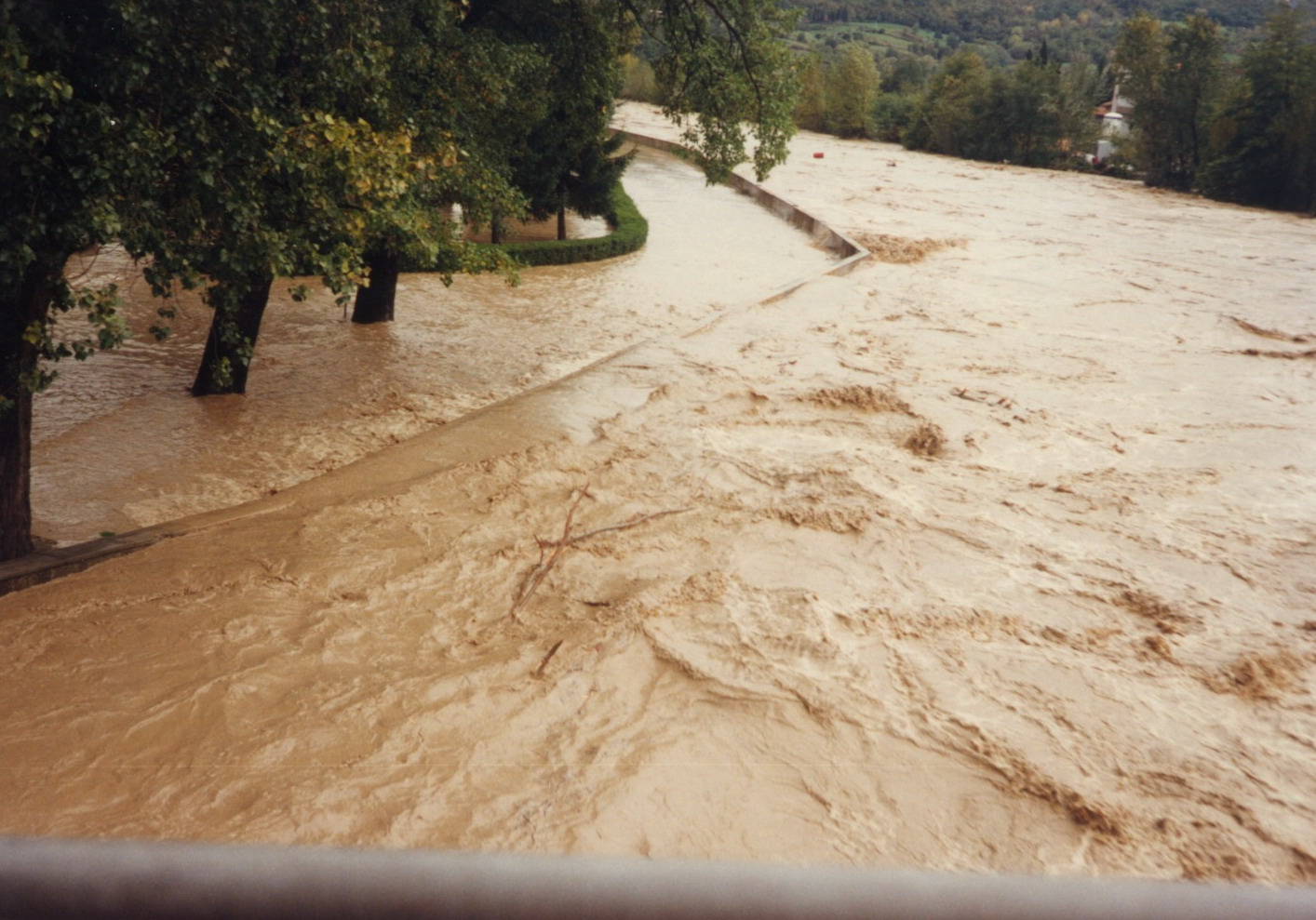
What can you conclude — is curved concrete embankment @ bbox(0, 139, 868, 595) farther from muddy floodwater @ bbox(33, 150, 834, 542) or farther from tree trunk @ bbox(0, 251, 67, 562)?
muddy floodwater @ bbox(33, 150, 834, 542)

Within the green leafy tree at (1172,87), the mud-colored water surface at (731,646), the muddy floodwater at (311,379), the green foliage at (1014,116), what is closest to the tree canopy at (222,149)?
the muddy floodwater at (311,379)

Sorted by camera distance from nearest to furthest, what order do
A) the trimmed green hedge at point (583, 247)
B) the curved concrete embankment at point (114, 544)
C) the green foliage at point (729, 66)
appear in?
the curved concrete embankment at point (114, 544)
the green foliage at point (729, 66)
the trimmed green hedge at point (583, 247)

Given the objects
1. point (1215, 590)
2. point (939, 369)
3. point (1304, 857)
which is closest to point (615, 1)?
point (939, 369)

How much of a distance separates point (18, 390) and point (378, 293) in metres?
7.70

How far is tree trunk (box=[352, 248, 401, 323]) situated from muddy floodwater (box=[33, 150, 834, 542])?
0.77 feet

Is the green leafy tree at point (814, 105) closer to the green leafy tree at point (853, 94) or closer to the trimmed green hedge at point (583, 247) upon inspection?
the green leafy tree at point (853, 94)

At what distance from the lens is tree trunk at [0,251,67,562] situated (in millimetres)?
5285

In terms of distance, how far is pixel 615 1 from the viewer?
11.1m

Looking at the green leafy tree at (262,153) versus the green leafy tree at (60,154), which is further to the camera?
the green leafy tree at (262,153)

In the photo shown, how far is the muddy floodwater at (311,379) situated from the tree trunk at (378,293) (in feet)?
0.77

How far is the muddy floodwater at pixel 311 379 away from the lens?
25.8ft

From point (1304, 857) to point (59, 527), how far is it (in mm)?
7864

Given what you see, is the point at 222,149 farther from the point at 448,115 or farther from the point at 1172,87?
the point at 1172,87

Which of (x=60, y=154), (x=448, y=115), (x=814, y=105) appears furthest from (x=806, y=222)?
(x=814, y=105)
